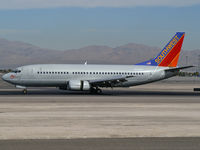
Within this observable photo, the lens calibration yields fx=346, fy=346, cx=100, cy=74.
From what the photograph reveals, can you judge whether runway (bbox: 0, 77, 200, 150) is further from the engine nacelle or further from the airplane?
the airplane

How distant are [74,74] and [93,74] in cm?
247

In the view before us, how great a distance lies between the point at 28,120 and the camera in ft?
63.4

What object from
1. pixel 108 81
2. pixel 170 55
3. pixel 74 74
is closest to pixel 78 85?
pixel 74 74

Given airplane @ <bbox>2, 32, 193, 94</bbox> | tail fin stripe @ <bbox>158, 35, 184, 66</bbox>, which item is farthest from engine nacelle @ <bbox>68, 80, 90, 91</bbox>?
tail fin stripe @ <bbox>158, 35, 184, 66</bbox>

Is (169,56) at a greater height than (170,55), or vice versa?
(170,55)

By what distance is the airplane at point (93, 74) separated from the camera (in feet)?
139

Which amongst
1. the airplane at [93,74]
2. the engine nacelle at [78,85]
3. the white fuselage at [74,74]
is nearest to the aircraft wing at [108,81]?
the airplane at [93,74]

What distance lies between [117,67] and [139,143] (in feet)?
107

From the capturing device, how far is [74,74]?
4347 centimetres

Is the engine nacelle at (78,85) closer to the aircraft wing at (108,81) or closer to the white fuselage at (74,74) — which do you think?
the aircraft wing at (108,81)

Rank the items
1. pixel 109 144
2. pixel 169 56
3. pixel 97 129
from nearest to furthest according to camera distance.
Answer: pixel 109 144 → pixel 97 129 → pixel 169 56

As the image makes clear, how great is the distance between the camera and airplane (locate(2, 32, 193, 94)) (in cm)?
4244

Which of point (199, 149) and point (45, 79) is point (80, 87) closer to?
point (45, 79)

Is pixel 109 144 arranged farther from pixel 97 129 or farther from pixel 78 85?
pixel 78 85
